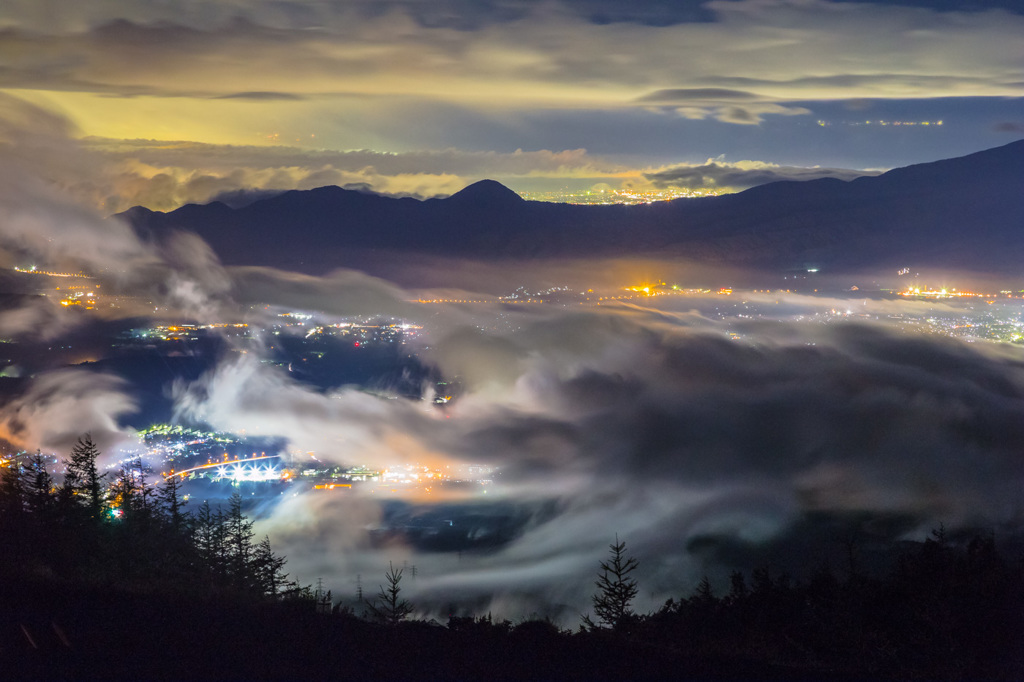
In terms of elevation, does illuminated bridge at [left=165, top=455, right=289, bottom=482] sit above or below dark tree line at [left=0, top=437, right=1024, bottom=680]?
below

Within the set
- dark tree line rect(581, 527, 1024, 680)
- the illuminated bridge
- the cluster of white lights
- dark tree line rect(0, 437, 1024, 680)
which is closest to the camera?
dark tree line rect(0, 437, 1024, 680)

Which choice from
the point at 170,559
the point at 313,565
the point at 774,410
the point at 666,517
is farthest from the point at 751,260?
the point at 170,559

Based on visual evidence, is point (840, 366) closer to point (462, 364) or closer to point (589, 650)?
point (462, 364)

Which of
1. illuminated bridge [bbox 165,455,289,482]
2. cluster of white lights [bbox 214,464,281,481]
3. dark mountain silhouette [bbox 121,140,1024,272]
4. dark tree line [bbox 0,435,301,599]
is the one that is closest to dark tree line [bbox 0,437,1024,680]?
dark tree line [bbox 0,435,301,599]

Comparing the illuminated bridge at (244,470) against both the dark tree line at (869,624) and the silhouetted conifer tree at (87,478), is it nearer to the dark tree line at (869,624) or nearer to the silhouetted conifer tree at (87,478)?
the silhouetted conifer tree at (87,478)

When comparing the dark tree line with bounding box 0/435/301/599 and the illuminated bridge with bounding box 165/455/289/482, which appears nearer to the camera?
the dark tree line with bounding box 0/435/301/599

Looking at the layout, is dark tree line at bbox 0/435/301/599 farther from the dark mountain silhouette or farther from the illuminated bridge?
the dark mountain silhouette

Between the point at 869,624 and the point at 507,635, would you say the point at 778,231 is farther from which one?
the point at 507,635
